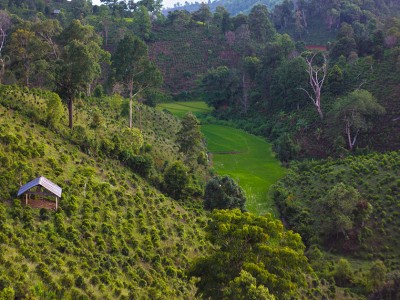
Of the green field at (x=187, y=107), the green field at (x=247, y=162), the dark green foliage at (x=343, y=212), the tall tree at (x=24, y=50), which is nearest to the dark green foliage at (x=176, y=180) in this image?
the green field at (x=247, y=162)

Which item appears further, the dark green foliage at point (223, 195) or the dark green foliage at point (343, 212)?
the dark green foliage at point (223, 195)

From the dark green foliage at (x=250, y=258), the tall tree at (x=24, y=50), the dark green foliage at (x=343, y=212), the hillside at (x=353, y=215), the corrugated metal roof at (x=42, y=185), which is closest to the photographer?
the dark green foliage at (x=250, y=258)

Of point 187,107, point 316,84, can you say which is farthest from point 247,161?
point 187,107

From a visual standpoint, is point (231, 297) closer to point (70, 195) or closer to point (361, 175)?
point (70, 195)

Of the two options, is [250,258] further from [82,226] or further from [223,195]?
[223,195]

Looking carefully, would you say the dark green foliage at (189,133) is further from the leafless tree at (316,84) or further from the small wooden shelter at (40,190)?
the leafless tree at (316,84)

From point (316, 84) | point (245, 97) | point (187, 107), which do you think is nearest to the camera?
point (316, 84)

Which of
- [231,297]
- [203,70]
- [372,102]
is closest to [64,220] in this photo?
[231,297]
